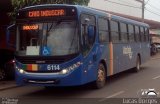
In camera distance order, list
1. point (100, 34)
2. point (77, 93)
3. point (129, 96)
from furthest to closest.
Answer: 1. point (100, 34)
2. point (77, 93)
3. point (129, 96)

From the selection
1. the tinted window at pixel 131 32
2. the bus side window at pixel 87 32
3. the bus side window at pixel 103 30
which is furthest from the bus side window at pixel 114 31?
the bus side window at pixel 87 32

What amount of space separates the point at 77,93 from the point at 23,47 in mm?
2415

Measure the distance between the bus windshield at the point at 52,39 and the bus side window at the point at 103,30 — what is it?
89.2 inches

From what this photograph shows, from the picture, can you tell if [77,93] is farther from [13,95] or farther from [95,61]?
[13,95]

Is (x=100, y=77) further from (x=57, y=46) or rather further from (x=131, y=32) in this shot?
(x=131, y=32)

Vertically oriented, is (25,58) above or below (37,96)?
above

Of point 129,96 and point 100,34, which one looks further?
point 100,34

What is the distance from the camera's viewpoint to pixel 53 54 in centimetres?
1180

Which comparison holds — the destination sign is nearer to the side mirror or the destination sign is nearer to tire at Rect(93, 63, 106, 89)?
the side mirror

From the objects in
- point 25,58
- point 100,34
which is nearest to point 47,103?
point 25,58

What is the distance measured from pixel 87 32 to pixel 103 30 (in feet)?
6.54

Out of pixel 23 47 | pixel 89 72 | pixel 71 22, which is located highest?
pixel 71 22

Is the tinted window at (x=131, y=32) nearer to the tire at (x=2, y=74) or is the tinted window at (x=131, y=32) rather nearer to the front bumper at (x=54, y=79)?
the tire at (x=2, y=74)

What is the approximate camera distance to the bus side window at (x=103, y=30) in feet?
46.3
